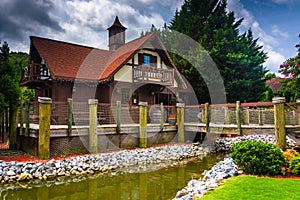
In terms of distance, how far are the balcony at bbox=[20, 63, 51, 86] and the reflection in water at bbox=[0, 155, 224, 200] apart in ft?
28.1

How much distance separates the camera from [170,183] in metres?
7.41

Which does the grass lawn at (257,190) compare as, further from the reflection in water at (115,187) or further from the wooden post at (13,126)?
the wooden post at (13,126)

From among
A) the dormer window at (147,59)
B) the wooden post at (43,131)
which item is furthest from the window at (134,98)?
the wooden post at (43,131)

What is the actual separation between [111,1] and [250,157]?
1289 cm

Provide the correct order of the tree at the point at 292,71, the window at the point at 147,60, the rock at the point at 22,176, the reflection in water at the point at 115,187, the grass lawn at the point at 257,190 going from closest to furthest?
1. the grass lawn at the point at 257,190
2. the reflection in water at the point at 115,187
3. the rock at the point at 22,176
4. the tree at the point at 292,71
5. the window at the point at 147,60

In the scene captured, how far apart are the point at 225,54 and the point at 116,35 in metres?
9.20

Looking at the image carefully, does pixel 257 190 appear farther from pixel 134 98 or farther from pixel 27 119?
pixel 134 98

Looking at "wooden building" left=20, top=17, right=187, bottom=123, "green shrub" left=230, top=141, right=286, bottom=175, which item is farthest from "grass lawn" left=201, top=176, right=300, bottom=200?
"wooden building" left=20, top=17, right=187, bottom=123

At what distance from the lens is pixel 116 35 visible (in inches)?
791

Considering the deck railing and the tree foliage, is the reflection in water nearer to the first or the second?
the deck railing

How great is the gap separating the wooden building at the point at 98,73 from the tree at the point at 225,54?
349 centimetres

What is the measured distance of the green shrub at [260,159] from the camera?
19.5 ft

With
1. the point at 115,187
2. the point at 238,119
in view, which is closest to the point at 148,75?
the point at 238,119

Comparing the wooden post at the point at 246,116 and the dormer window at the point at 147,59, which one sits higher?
the dormer window at the point at 147,59
